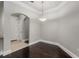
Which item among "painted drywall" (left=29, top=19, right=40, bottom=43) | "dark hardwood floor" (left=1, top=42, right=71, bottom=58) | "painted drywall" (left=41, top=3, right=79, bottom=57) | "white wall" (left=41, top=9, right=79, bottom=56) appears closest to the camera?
"dark hardwood floor" (left=1, top=42, right=71, bottom=58)

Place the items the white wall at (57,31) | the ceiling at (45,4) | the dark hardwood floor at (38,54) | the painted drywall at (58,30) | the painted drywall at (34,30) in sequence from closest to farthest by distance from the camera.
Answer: the dark hardwood floor at (38,54) → the painted drywall at (58,30) → the white wall at (57,31) → the ceiling at (45,4) → the painted drywall at (34,30)

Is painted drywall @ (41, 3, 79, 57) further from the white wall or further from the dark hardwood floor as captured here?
the dark hardwood floor

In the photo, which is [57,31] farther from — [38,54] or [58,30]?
[38,54]

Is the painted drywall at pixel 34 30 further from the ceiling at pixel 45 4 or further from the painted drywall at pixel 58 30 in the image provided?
the ceiling at pixel 45 4

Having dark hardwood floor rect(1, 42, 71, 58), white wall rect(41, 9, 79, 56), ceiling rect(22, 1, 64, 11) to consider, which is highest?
ceiling rect(22, 1, 64, 11)

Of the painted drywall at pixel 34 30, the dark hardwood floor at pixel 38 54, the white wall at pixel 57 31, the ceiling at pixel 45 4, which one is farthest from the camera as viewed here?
the painted drywall at pixel 34 30

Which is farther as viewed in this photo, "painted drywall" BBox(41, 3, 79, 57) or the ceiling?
the ceiling

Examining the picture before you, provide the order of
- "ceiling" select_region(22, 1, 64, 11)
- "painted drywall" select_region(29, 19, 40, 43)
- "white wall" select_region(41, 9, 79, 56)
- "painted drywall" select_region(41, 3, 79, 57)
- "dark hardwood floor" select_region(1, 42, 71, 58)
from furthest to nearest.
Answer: "painted drywall" select_region(29, 19, 40, 43)
"ceiling" select_region(22, 1, 64, 11)
"white wall" select_region(41, 9, 79, 56)
"painted drywall" select_region(41, 3, 79, 57)
"dark hardwood floor" select_region(1, 42, 71, 58)

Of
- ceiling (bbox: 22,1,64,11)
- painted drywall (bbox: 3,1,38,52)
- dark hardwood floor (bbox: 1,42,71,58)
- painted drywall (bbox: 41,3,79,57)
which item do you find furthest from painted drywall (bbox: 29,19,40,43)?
dark hardwood floor (bbox: 1,42,71,58)

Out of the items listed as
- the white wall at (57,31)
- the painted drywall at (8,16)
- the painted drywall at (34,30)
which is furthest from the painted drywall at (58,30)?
the painted drywall at (8,16)

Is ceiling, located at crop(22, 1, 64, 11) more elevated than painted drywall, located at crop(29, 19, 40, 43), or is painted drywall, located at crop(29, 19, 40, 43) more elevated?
ceiling, located at crop(22, 1, 64, 11)

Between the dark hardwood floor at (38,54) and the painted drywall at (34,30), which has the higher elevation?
the painted drywall at (34,30)

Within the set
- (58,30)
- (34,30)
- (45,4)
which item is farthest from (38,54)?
(45,4)

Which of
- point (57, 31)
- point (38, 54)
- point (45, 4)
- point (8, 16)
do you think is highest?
point (45, 4)
